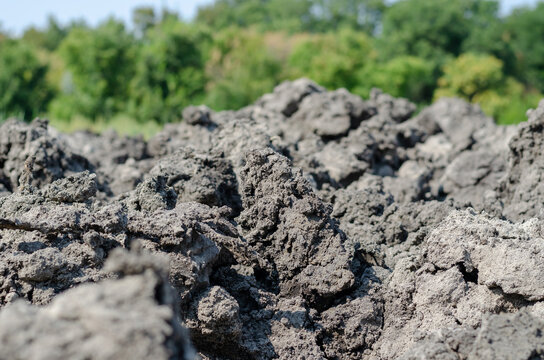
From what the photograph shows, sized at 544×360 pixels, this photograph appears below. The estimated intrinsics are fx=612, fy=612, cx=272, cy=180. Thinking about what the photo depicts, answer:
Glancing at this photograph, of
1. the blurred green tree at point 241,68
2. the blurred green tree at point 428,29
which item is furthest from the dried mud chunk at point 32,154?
the blurred green tree at point 428,29

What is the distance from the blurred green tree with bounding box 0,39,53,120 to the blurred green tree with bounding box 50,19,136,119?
2.76ft

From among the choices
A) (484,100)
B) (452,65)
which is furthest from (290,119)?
(452,65)

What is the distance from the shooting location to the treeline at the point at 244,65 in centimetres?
2428

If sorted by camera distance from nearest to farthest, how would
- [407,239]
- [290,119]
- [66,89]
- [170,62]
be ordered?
[407,239]
[290,119]
[170,62]
[66,89]

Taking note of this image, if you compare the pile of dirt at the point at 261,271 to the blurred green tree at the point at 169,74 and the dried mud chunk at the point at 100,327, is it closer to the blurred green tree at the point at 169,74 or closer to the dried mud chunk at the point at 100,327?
the dried mud chunk at the point at 100,327

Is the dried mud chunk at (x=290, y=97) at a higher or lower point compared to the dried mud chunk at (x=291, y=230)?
higher

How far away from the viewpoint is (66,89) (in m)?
27.7

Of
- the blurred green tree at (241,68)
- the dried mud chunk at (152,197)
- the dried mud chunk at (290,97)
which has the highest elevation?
the blurred green tree at (241,68)

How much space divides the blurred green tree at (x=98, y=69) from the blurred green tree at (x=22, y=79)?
84 cm

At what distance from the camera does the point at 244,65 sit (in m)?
30.3

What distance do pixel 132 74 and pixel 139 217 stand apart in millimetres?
23346

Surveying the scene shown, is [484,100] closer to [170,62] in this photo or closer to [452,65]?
[452,65]

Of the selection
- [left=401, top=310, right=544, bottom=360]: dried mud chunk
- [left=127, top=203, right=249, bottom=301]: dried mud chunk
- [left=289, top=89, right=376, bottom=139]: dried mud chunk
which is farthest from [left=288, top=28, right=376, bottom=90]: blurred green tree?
[left=401, top=310, right=544, bottom=360]: dried mud chunk

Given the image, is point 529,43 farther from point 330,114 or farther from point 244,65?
point 330,114
